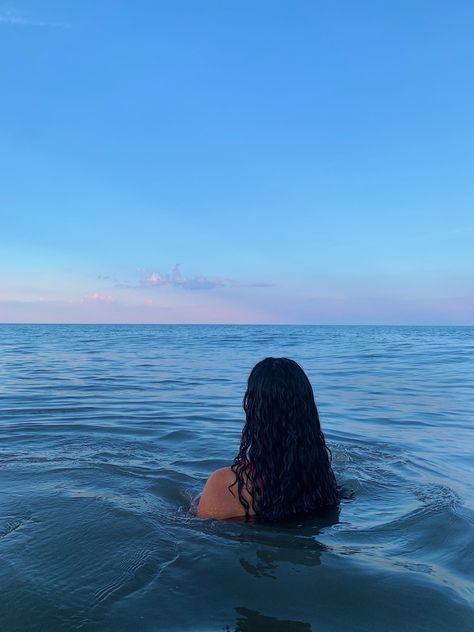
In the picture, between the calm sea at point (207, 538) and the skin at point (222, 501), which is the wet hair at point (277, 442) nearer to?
the skin at point (222, 501)

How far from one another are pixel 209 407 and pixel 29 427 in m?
3.56

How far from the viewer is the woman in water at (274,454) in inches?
148

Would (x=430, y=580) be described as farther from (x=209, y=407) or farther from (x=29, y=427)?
(x=209, y=407)

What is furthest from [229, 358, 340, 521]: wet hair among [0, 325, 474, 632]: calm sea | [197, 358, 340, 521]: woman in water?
[0, 325, 474, 632]: calm sea

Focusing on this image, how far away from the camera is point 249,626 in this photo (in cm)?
253

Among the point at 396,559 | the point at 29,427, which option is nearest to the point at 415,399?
the point at 29,427

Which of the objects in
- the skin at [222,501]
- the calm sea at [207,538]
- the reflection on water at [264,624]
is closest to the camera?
the reflection on water at [264,624]

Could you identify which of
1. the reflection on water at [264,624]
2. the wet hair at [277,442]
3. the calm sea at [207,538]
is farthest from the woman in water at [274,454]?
the reflection on water at [264,624]

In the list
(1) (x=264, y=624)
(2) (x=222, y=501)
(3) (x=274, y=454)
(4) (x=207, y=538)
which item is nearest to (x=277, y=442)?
(3) (x=274, y=454)

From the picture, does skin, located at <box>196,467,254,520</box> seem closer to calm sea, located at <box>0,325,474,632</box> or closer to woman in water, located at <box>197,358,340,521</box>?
woman in water, located at <box>197,358,340,521</box>

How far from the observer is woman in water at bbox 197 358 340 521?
3.75m

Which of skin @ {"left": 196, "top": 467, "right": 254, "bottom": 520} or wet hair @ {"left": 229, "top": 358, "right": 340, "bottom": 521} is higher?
wet hair @ {"left": 229, "top": 358, "right": 340, "bottom": 521}

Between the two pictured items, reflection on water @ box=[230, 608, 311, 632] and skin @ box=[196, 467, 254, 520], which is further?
skin @ box=[196, 467, 254, 520]

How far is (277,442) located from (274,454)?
8 cm
